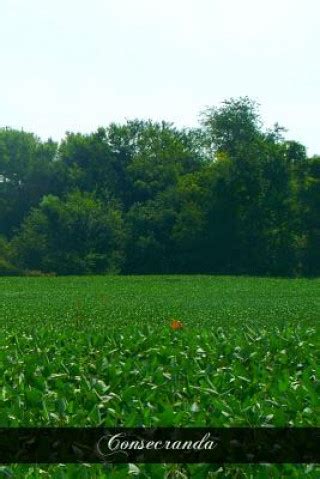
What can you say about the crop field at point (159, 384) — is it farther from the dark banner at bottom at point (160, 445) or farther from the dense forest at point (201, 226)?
the dense forest at point (201, 226)

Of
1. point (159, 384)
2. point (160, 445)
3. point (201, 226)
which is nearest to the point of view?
point (160, 445)

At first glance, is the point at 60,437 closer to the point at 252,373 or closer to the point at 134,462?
the point at 134,462

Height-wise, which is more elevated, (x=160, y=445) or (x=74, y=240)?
(x=74, y=240)

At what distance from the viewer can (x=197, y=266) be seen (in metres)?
74.5

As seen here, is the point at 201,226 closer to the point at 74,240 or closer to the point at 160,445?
the point at 74,240

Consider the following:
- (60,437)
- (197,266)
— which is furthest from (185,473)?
(197,266)

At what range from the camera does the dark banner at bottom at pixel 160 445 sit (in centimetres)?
586

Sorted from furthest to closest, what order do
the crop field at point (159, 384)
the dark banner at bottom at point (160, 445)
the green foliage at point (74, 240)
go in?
the green foliage at point (74, 240)
the crop field at point (159, 384)
the dark banner at bottom at point (160, 445)

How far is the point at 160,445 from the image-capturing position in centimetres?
591

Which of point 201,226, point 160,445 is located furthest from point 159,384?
point 201,226

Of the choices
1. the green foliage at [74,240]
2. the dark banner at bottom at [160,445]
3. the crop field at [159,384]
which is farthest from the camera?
the green foliage at [74,240]

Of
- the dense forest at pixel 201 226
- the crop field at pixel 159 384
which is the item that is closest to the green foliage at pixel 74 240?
the dense forest at pixel 201 226

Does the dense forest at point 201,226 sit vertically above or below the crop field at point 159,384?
above

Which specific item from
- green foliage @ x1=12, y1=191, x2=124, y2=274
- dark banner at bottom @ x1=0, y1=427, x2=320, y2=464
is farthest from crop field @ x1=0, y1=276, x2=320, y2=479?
green foliage @ x1=12, y1=191, x2=124, y2=274
